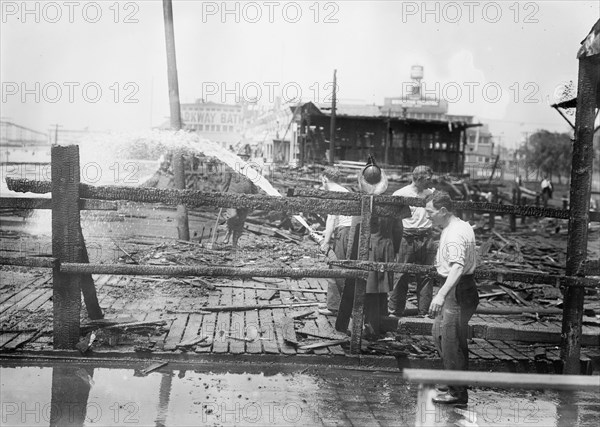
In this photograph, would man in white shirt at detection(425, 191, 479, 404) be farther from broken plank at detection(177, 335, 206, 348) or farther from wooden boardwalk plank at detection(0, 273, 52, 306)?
wooden boardwalk plank at detection(0, 273, 52, 306)

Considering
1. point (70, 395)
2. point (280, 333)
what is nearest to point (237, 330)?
point (280, 333)

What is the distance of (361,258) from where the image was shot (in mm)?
6117

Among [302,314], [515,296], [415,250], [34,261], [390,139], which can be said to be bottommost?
[515,296]

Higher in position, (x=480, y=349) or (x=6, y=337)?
(x=6, y=337)

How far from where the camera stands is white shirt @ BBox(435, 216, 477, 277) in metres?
5.17

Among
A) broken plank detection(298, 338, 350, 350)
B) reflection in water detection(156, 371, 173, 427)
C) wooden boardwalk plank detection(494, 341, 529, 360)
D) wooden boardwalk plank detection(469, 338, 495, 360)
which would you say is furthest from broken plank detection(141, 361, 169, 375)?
wooden boardwalk plank detection(494, 341, 529, 360)

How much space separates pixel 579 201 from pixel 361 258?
242 centimetres

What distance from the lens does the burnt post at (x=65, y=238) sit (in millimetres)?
5738

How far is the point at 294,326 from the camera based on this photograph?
7250 mm

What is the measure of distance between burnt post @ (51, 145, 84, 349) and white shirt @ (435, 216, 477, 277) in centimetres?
368

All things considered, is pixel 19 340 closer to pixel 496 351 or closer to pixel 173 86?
pixel 496 351

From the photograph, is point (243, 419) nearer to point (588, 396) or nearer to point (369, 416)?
point (369, 416)

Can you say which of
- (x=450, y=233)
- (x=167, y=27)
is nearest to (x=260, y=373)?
(x=450, y=233)

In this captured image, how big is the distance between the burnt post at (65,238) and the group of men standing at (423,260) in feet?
9.77
